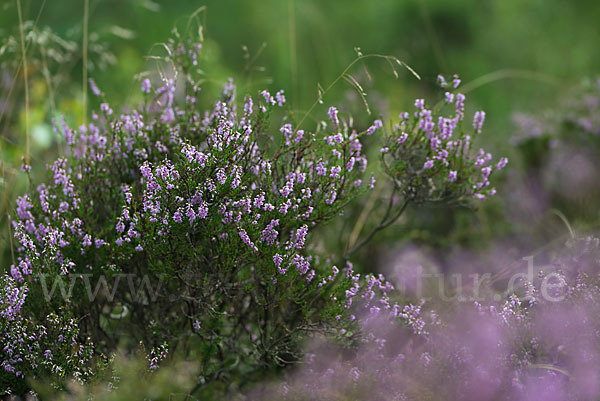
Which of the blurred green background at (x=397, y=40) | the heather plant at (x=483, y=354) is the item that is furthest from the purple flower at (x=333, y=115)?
the blurred green background at (x=397, y=40)

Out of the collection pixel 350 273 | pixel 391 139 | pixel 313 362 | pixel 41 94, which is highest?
pixel 41 94

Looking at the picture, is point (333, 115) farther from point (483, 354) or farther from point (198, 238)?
point (483, 354)

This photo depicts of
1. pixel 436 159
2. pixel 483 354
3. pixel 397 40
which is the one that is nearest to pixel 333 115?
pixel 436 159

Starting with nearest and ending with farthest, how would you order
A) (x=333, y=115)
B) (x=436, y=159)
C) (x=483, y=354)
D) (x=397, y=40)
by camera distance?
(x=483, y=354) → (x=333, y=115) → (x=436, y=159) → (x=397, y=40)

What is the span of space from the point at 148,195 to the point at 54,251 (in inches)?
15.1

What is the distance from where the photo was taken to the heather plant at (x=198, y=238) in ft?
5.97

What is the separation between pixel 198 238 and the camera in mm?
1928

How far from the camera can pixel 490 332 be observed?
191 cm

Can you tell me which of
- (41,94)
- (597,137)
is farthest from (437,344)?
(41,94)

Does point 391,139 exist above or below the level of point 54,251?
above

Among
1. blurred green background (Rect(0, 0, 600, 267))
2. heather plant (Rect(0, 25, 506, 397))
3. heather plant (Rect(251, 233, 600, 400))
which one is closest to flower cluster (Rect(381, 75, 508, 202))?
heather plant (Rect(0, 25, 506, 397))

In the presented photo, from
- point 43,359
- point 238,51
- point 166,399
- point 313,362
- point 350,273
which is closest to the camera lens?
point 166,399

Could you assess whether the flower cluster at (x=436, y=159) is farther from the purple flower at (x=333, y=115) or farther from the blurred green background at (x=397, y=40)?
the blurred green background at (x=397, y=40)

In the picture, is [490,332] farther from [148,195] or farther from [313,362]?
[148,195]
